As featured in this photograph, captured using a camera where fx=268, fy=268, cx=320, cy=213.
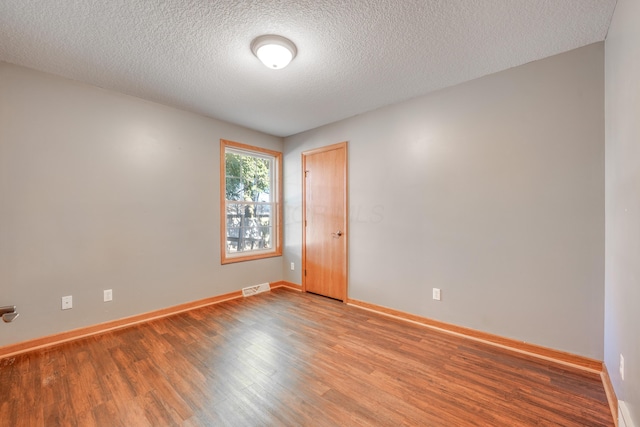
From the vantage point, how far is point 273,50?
2008mm

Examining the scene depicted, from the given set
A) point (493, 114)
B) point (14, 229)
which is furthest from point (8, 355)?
point (493, 114)

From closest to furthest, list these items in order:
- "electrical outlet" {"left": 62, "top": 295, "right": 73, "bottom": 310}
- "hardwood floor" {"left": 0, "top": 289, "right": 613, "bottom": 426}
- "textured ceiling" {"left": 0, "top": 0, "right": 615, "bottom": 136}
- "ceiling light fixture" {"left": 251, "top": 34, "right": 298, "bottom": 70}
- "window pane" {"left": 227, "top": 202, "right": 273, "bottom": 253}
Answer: "hardwood floor" {"left": 0, "top": 289, "right": 613, "bottom": 426} < "textured ceiling" {"left": 0, "top": 0, "right": 615, "bottom": 136} < "ceiling light fixture" {"left": 251, "top": 34, "right": 298, "bottom": 70} < "electrical outlet" {"left": 62, "top": 295, "right": 73, "bottom": 310} < "window pane" {"left": 227, "top": 202, "right": 273, "bottom": 253}

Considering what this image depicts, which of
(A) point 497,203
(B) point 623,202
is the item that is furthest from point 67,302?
(B) point 623,202

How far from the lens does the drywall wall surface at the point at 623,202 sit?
4.17 feet

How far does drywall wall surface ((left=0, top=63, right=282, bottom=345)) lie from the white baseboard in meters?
3.69

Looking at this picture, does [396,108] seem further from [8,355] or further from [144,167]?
[8,355]

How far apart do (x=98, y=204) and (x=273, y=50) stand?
2.30 m

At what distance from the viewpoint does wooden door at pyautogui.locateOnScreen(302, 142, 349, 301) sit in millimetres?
3639

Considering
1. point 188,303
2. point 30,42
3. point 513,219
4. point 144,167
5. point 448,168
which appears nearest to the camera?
point 30,42

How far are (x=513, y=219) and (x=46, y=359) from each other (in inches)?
160

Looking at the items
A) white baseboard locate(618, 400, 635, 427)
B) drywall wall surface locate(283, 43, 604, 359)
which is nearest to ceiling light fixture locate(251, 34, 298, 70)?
drywall wall surface locate(283, 43, 604, 359)

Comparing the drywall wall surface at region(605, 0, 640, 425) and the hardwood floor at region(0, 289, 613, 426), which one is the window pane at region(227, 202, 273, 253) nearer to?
the hardwood floor at region(0, 289, 613, 426)

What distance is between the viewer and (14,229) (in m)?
2.28

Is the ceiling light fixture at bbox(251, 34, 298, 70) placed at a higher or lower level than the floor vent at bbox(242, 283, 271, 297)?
higher
